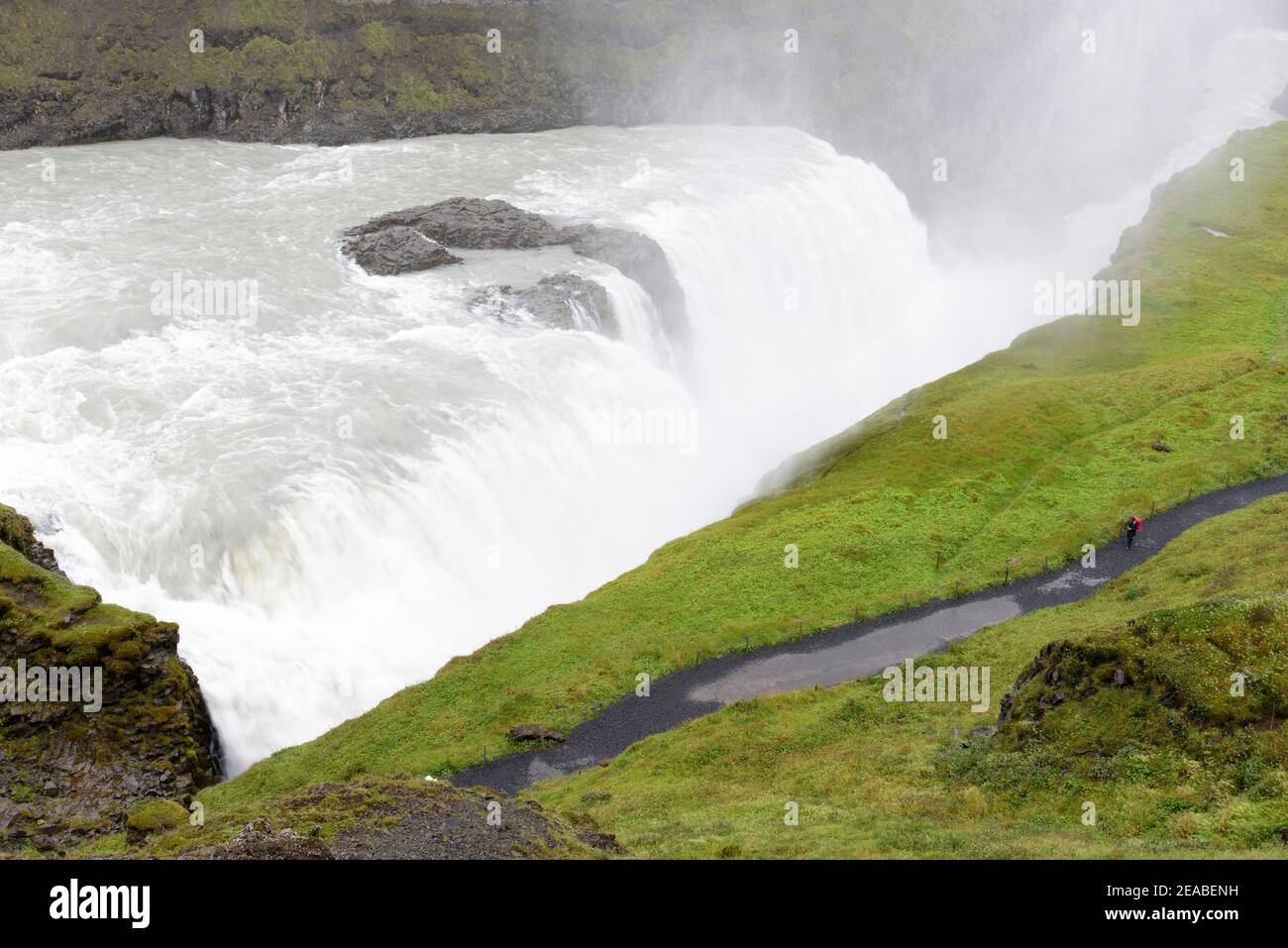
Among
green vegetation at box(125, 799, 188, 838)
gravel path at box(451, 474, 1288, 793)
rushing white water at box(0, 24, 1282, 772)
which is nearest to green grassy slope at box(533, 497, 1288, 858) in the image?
gravel path at box(451, 474, 1288, 793)

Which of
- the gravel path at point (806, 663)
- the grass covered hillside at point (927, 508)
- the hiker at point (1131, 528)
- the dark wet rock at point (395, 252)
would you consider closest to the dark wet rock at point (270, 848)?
the grass covered hillside at point (927, 508)

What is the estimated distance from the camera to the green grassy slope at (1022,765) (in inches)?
1176

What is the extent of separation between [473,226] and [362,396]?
27.2m

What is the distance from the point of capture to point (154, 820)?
3347 centimetres

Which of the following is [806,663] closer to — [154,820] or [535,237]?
[154,820]

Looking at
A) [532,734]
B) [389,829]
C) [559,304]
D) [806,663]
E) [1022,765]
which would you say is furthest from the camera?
[559,304]

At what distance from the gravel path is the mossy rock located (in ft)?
37.6

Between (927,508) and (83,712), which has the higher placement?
(927,508)

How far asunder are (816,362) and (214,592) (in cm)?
6160

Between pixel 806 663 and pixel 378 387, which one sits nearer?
pixel 806 663

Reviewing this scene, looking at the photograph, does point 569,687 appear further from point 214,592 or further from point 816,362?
point 816,362

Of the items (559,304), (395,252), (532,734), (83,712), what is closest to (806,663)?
(532,734)

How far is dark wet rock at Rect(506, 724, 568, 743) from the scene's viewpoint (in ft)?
150
